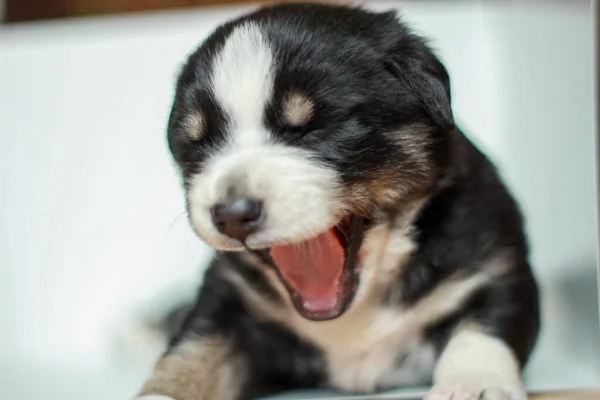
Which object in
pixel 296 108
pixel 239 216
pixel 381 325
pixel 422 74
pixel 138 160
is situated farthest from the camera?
pixel 138 160

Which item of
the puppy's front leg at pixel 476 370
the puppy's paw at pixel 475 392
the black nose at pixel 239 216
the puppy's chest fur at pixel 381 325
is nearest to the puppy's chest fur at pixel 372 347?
the puppy's chest fur at pixel 381 325

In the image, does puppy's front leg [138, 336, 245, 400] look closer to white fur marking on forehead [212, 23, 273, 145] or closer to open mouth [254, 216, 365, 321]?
open mouth [254, 216, 365, 321]

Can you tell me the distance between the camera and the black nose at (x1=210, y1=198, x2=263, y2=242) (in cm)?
139

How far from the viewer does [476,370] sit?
152 centimetres

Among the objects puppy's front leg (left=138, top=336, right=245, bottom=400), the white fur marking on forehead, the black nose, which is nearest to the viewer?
the black nose

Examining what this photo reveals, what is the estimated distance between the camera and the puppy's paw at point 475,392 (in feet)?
4.75

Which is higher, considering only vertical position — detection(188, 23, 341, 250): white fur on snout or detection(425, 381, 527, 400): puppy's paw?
detection(188, 23, 341, 250): white fur on snout

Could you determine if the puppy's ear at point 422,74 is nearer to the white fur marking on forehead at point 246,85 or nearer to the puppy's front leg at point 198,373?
the white fur marking on forehead at point 246,85

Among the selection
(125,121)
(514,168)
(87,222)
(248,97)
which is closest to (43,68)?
(125,121)

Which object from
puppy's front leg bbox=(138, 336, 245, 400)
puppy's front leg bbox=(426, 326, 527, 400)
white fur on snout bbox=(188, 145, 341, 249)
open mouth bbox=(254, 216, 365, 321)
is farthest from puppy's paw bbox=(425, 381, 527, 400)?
puppy's front leg bbox=(138, 336, 245, 400)

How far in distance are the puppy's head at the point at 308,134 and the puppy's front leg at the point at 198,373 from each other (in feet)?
0.82

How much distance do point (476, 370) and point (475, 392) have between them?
7cm

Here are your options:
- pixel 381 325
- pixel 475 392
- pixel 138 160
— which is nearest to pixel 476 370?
pixel 475 392

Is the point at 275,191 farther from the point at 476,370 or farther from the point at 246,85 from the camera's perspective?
the point at 476,370
